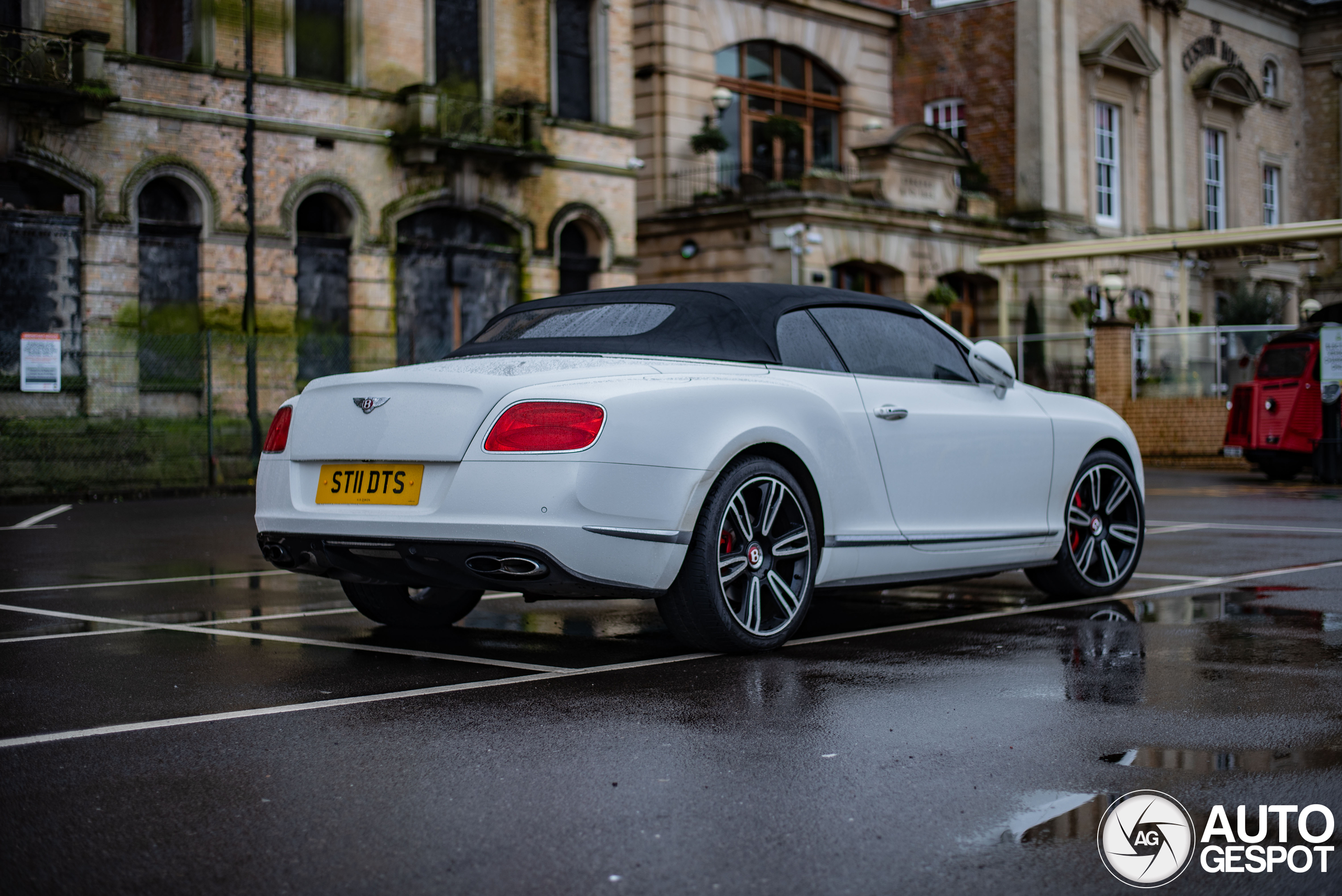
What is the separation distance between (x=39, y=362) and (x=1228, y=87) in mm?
36430

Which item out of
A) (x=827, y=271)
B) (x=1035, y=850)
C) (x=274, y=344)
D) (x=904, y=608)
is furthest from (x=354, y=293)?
(x=1035, y=850)

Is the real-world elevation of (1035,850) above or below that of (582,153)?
below

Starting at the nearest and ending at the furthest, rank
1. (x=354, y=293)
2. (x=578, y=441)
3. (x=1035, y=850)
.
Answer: (x=1035, y=850) → (x=578, y=441) → (x=354, y=293)

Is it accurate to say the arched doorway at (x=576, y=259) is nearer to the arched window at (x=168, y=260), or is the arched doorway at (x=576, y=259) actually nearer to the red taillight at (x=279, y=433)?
the arched window at (x=168, y=260)

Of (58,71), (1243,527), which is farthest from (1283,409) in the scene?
(58,71)

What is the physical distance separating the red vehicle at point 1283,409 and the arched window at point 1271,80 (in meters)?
28.6

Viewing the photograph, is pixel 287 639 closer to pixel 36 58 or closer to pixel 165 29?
pixel 36 58

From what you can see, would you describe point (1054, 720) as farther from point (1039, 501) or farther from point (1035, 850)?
point (1039, 501)

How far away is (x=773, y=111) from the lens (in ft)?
117

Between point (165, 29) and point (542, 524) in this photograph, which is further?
point (165, 29)

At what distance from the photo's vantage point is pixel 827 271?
105 ft

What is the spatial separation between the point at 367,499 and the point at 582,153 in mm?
23674

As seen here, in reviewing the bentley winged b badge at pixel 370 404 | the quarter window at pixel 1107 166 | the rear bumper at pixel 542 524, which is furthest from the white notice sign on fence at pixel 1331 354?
the quarter window at pixel 1107 166

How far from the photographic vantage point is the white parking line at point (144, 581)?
8828 millimetres
